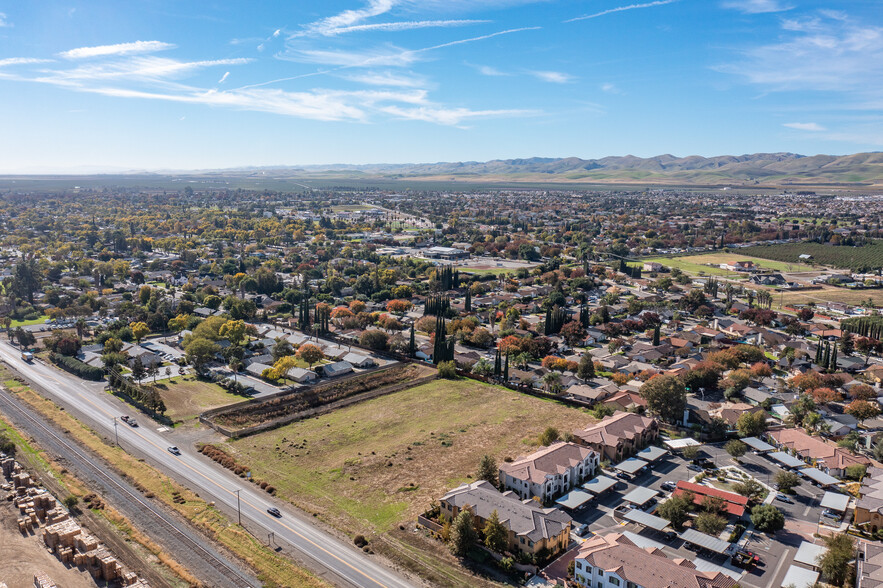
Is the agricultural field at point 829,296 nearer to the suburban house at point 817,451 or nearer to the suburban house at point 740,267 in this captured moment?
the suburban house at point 740,267

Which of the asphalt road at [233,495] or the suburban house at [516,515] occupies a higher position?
the suburban house at [516,515]

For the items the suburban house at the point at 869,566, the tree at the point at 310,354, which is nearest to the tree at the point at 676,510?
the suburban house at the point at 869,566

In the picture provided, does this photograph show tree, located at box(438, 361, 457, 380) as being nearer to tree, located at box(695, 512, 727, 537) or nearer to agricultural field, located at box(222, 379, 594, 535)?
agricultural field, located at box(222, 379, 594, 535)

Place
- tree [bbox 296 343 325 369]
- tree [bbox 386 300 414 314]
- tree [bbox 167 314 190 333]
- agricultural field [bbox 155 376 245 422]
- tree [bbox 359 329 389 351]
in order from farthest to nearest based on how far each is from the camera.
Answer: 1. tree [bbox 386 300 414 314]
2. tree [bbox 167 314 190 333]
3. tree [bbox 359 329 389 351]
4. tree [bbox 296 343 325 369]
5. agricultural field [bbox 155 376 245 422]

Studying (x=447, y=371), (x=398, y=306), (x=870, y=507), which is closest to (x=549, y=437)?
(x=447, y=371)

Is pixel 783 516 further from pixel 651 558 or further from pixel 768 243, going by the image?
pixel 768 243

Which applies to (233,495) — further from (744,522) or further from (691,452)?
(691,452)

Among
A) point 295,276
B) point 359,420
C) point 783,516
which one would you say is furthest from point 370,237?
point 783,516

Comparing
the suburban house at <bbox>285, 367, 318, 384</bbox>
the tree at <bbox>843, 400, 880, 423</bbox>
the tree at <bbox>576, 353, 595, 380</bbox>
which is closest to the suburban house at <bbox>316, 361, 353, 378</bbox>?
the suburban house at <bbox>285, 367, 318, 384</bbox>
